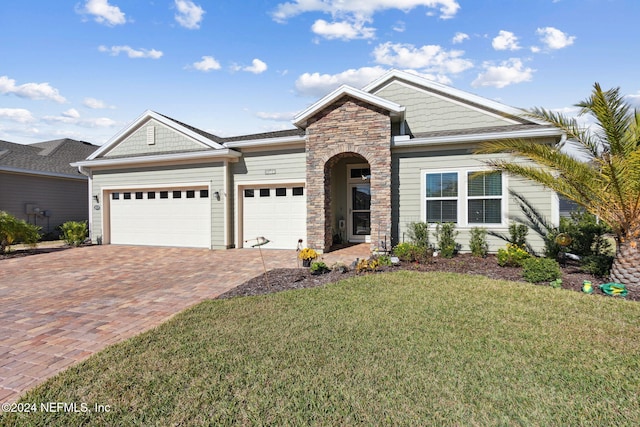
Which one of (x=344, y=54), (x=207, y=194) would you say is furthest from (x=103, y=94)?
(x=344, y=54)

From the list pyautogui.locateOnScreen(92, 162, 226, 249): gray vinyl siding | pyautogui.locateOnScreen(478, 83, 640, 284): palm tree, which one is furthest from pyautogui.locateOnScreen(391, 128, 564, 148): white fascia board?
pyautogui.locateOnScreen(92, 162, 226, 249): gray vinyl siding

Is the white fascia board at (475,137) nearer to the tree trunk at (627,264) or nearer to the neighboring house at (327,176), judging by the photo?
the neighboring house at (327,176)

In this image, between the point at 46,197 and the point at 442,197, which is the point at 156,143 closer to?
the point at 46,197

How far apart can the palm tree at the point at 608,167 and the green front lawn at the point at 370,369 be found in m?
1.88

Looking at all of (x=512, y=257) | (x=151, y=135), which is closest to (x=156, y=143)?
(x=151, y=135)

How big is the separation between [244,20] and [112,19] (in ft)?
12.9

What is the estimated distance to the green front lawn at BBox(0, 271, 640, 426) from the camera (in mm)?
2377

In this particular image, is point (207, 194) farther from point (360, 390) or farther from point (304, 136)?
point (360, 390)

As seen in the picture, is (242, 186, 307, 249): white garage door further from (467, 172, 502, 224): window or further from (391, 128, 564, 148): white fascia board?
(467, 172, 502, 224): window

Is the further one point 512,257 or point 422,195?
point 422,195

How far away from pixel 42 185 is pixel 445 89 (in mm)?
19441

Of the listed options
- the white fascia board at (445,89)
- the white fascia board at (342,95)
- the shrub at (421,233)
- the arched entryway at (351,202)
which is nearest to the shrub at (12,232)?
the white fascia board at (342,95)

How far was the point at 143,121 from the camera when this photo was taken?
1286 cm

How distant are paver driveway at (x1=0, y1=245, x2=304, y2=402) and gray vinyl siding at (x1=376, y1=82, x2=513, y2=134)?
662 centimetres
